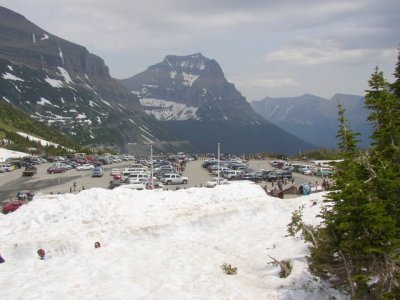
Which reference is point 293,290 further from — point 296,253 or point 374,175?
point 374,175

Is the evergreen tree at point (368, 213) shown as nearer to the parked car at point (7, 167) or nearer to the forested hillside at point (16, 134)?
the parked car at point (7, 167)

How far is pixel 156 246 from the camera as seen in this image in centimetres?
2611

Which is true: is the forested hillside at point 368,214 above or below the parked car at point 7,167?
above

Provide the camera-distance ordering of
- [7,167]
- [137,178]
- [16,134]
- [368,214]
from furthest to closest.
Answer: [16,134] < [7,167] < [137,178] < [368,214]

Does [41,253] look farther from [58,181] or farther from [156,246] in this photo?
[58,181]

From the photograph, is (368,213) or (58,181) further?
(58,181)

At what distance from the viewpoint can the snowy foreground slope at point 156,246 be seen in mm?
19859

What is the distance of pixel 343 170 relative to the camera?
1764 centimetres

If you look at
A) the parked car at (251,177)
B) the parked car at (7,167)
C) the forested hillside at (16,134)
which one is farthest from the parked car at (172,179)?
the forested hillside at (16,134)

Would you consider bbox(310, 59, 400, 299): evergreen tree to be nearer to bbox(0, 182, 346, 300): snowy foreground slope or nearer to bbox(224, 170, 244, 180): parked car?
bbox(0, 182, 346, 300): snowy foreground slope

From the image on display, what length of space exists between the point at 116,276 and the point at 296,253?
933cm

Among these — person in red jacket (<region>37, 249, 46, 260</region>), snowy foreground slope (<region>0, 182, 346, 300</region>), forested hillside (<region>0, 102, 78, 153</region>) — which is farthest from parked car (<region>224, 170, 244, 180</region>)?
forested hillside (<region>0, 102, 78, 153</region>)

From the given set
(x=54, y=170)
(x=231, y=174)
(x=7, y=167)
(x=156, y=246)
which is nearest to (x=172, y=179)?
(x=231, y=174)

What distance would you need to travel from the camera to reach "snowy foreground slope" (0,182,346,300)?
65.2 ft
